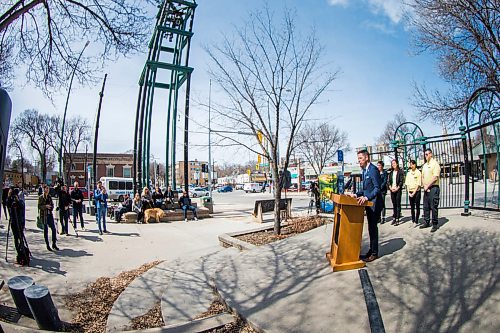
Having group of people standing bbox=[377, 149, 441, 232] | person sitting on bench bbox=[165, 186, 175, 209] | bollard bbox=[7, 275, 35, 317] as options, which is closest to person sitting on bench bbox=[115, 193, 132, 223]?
person sitting on bench bbox=[165, 186, 175, 209]

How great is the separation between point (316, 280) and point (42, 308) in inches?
140

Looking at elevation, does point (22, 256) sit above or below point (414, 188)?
below

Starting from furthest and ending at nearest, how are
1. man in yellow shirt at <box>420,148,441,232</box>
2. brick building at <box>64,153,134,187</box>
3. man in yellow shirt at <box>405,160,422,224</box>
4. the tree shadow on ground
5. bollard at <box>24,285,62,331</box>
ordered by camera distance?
1. brick building at <box>64,153,134,187</box>
2. man in yellow shirt at <box>405,160,422,224</box>
3. man in yellow shirt at <box>420,148,441,232</box>
4. bollard at <box>24,285,62,331</box>
5. the tree shadow on ground

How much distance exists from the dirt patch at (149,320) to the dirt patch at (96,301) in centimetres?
43

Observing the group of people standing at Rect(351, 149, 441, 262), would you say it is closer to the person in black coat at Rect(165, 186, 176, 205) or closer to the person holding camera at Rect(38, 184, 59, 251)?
the person holding camera at Rect(38, 184, 59, 251)

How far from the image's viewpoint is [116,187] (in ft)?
112

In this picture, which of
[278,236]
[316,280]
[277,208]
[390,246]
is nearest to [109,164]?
[277,208]

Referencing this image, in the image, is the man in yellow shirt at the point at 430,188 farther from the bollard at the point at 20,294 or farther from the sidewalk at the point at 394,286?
the bollard at the point at 20,294

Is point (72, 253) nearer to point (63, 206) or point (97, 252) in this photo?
point (97, 252)

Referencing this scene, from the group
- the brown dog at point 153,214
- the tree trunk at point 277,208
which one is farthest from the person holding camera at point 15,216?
the brown dog at point 153,214

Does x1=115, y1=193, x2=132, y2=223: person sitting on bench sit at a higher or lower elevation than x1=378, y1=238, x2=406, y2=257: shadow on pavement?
lower

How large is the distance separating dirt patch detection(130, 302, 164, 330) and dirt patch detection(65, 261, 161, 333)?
0.43 m

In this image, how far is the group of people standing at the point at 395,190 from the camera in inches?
193

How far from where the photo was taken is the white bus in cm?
3353
